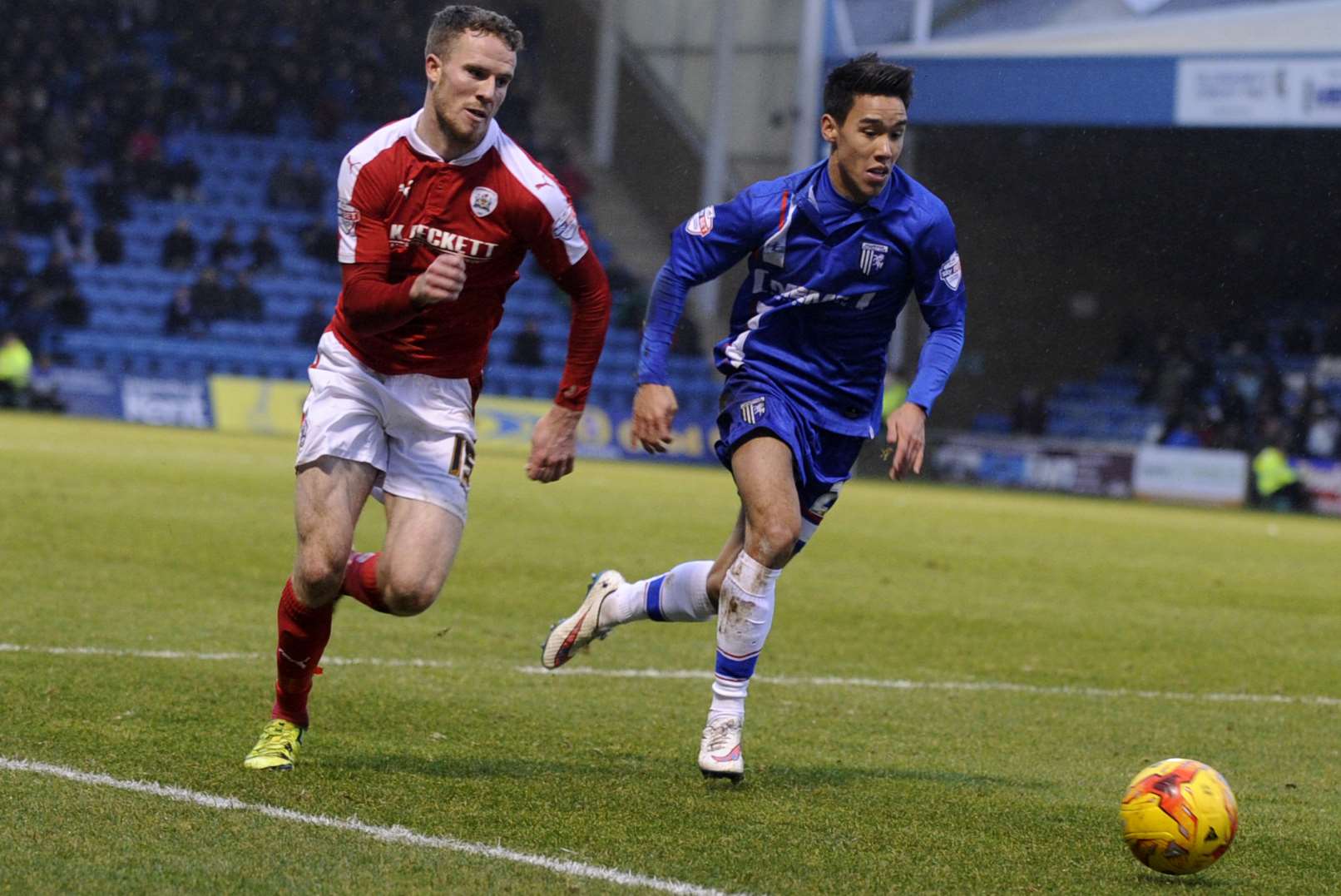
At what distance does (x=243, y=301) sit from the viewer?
103 feet

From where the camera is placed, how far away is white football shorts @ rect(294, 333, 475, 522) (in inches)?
218

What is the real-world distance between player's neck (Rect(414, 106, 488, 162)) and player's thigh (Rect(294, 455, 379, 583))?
39.4 inches

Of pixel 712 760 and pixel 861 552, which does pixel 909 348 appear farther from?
pixel 712 760

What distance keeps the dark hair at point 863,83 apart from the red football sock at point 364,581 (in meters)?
2.11

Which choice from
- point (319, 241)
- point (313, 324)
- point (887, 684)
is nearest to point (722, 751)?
point (887, 684)

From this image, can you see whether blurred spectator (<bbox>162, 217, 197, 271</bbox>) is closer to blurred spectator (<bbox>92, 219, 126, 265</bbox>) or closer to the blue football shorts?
blurred spectator (<bbox>92, 219, 126, 265</bbox>)

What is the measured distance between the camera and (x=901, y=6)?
101ft

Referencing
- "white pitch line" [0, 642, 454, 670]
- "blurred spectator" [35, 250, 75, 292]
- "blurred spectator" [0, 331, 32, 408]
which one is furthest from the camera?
"blurred spectator" [35, 250, 75, 292]

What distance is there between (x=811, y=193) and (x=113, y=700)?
299 centimetres

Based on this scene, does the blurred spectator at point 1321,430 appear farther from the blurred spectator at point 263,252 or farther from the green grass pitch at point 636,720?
the blurred spectator at point 263,252

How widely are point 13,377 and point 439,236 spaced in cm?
2450

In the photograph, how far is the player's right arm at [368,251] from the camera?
5270 millimetres

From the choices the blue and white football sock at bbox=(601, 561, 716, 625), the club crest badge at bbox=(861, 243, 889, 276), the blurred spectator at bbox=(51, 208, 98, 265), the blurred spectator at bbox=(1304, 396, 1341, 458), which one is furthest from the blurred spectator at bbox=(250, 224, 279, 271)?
the club crest badge at bbox=(861, 243, 889, 276)

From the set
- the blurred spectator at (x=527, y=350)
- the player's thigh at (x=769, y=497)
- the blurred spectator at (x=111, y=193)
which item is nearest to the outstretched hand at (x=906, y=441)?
the player's thigh at (x=769, y=497)
